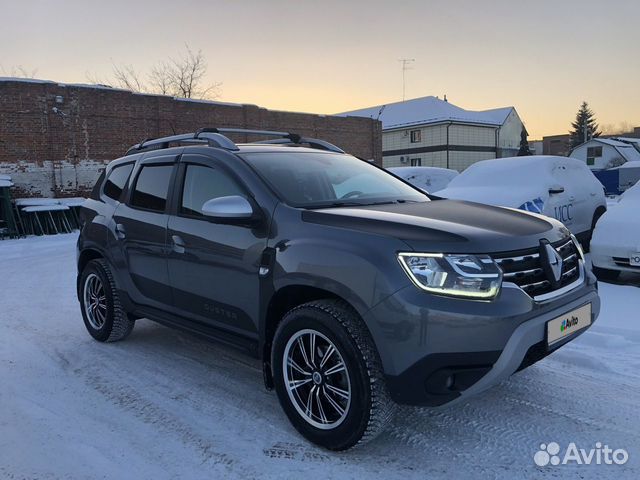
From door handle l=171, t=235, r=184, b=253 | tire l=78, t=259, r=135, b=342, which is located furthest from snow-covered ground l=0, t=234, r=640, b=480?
door handle l=171, t=235, r=184, b=253

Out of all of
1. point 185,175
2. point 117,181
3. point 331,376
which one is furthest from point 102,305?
point 331,376

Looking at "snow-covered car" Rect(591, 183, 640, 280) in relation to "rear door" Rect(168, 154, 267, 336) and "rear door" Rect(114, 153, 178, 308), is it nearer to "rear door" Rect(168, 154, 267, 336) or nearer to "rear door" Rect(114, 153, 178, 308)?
"rear door" Rect(168, 154, 267, 336)

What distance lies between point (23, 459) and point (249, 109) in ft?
73.5

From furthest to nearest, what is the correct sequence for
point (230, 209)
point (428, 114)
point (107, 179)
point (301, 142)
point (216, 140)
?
point (428, 114)
point (107, 179)
point (301, 142)
point (216, 140)
point (230, 209)

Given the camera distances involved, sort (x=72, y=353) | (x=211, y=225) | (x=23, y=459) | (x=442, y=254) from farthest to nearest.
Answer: (x=72, y=353), (x=211, y=225), (x=23, y=459), (x=442, y=254)

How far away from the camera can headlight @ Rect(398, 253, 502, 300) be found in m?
2.62

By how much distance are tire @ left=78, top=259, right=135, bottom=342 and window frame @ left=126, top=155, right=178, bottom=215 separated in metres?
0.73

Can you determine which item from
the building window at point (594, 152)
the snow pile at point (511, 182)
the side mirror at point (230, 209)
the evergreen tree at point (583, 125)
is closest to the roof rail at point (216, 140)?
the side mirror at point (230, 209)

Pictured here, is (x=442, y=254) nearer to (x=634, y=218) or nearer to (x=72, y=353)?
(x=72, y=353)

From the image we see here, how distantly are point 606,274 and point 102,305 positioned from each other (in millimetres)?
5850

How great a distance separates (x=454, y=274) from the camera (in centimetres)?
263

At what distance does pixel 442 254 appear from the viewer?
267cm

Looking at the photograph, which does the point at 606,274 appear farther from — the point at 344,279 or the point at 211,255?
the point at 211,255

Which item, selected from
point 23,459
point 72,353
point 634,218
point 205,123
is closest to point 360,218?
point 23,459
